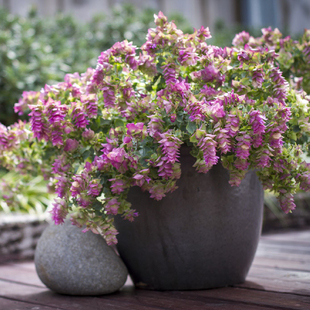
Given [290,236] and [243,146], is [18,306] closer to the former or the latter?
[243,146]

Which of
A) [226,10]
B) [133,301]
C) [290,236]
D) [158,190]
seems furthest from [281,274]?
[226,10]

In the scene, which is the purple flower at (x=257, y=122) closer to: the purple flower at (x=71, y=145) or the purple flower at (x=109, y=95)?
the purple flower at (x=109, y=95)

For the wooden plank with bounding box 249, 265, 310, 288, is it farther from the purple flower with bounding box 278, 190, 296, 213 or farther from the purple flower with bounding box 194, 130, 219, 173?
the purple flower with bounding box 194, 130, 219, 173

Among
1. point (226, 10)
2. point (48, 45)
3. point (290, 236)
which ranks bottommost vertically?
point (290, 236)

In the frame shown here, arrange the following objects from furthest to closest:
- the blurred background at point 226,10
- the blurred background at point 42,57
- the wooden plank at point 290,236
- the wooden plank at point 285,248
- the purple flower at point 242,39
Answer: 1. the blurred background at point 226,10
2. the wooden plank at point 290,236
3. the blurred background at point 42,57
4. the wooden plank at point 285,248
5. the purple flower at point 242,39

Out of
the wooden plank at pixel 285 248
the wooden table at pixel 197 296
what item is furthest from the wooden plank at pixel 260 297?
the wooden plank at pixel 285 248

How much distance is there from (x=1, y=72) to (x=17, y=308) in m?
2.16

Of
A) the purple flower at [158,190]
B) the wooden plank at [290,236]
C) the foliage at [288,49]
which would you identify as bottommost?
the wooden plank at [290,236]

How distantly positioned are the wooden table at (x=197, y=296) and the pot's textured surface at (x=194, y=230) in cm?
6

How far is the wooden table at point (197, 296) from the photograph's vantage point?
1.30 meters

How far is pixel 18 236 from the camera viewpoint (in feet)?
7.86

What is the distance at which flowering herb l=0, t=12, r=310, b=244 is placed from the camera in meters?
1.19

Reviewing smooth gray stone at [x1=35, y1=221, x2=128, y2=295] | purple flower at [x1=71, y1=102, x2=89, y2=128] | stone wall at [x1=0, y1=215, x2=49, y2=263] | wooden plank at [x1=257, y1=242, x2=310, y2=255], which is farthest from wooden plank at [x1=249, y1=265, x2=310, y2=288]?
stone wall at [x1=0, y1=215, x2=49, y2=263]

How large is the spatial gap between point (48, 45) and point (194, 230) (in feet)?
8.74
